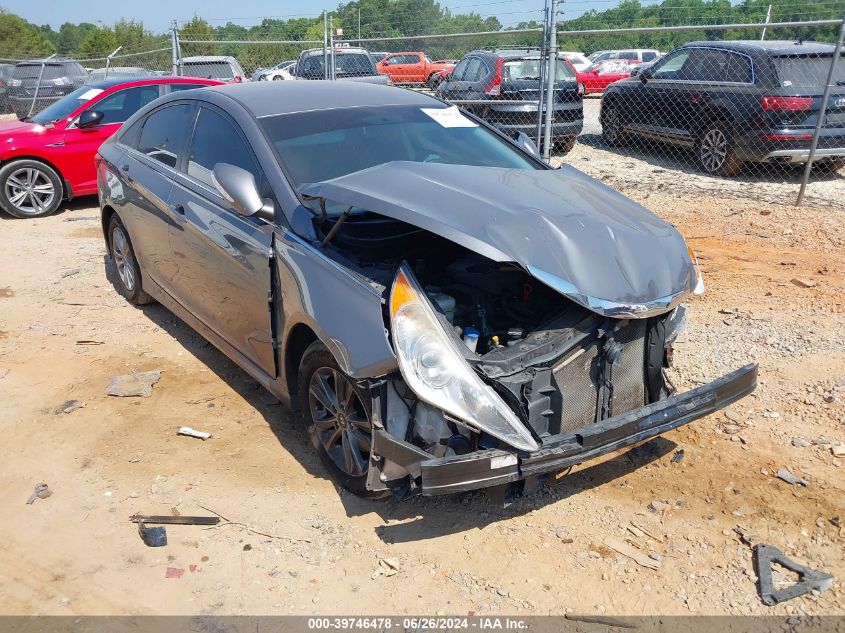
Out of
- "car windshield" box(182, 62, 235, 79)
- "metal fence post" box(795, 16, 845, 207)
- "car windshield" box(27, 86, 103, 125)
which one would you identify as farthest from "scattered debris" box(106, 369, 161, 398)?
"car windshield" box(182, 62, 235, 79)

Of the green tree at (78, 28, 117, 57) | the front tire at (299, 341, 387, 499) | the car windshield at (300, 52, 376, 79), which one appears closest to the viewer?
the front tire at (299, 341, 387, 499)

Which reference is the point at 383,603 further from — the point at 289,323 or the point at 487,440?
the point at 289,323

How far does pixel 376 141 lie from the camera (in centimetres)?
411

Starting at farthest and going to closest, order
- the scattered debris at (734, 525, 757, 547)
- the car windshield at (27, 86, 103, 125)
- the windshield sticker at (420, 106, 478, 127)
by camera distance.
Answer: the car windshield at (27, 86, 103, 125) → the windshield sticker at (420, 106, 478, 127) → the scattered debris at (734, 525, 757, 547)

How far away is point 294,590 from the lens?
293 centimetres

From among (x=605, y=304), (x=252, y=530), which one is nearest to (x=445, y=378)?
(x=605, y=304)

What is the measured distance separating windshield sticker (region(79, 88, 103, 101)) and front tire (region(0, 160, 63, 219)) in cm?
99

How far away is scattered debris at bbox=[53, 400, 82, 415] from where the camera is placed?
4352 mm

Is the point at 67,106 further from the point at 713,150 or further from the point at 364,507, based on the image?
the point at 713,150

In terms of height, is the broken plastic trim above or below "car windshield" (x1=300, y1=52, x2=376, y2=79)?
below

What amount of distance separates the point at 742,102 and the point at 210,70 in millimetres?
11790

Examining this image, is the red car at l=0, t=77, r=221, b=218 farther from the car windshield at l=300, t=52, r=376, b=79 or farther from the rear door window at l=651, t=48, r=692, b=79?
the car windshield at l=300, t=52, r=376, b=79

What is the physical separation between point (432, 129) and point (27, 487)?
2924 millimetres

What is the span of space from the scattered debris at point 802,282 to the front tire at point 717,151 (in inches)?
160
